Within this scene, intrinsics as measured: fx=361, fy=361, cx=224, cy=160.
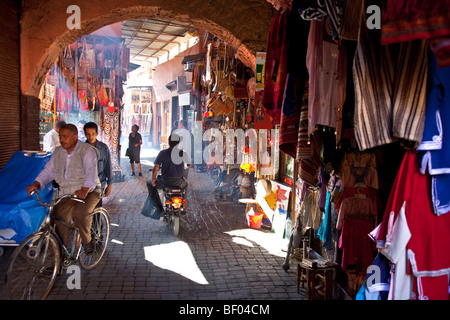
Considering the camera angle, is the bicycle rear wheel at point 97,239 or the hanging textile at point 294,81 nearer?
the hanging textile at point 294,81

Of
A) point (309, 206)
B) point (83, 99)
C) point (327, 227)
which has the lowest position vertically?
point (327, 227)

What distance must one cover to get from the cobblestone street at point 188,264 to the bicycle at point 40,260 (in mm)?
237

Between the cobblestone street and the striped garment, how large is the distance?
8.65 feet

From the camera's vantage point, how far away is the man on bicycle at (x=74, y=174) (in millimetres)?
4535

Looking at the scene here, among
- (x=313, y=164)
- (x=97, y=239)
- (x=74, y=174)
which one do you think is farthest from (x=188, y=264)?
(x=313, y=164)

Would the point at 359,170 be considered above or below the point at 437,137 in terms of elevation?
below

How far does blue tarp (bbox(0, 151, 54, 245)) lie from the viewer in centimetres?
487

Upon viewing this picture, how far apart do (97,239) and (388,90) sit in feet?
14.6

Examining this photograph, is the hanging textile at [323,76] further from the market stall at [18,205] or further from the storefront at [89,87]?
the storefront at [89,87]

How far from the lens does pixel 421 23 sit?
1967 mm

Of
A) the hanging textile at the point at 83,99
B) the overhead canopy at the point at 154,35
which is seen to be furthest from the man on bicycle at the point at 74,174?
the overhead canopy at the point at 154,35

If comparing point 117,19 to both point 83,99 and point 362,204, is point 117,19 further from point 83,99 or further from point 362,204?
point 83,99

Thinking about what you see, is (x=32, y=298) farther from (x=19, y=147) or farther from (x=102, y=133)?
(x=102, y=133)

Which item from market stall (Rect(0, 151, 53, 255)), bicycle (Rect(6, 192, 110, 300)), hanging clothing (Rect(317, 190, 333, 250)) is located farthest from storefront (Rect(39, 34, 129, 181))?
hanging clothing (Rect(317, 190, 333, 250))
